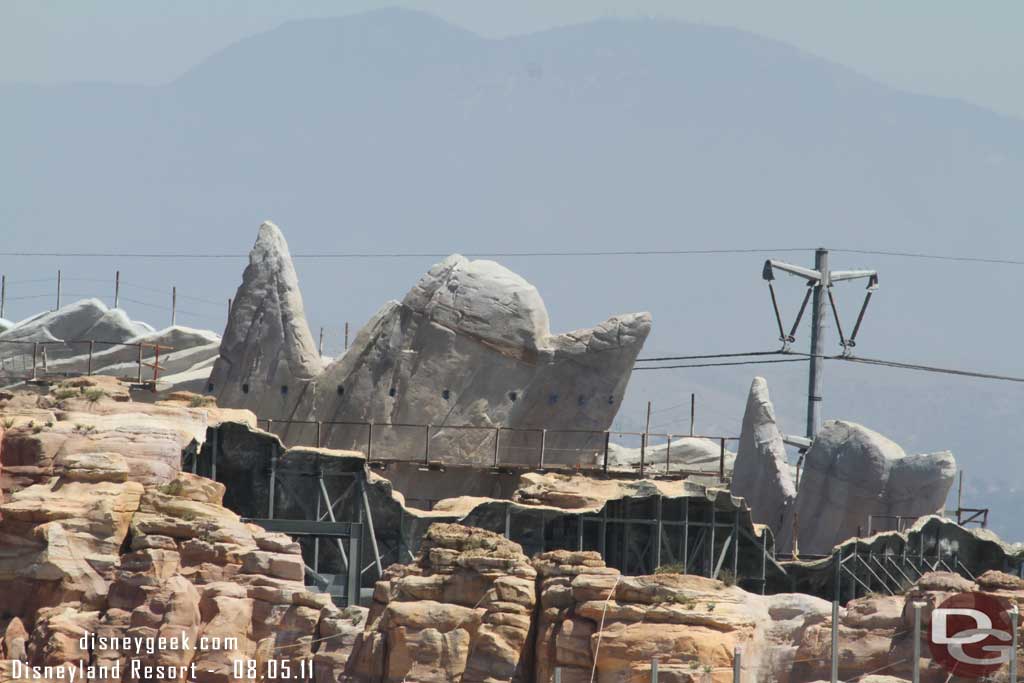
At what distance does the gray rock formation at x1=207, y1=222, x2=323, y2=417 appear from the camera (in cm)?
6406

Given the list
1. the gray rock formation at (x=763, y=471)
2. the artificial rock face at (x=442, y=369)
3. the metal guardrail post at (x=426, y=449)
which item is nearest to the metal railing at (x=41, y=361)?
the artificial rock face at (x=442, y=369)

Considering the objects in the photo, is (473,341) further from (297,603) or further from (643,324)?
(297,603)

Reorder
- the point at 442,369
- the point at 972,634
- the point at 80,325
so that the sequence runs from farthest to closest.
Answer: the point at 80,325 < the point at 442,369 < the point at 972,634

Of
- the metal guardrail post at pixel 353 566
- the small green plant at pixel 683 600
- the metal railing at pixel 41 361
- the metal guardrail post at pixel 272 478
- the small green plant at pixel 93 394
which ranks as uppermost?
the small green plant at pixel 93 394

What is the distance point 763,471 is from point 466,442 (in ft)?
30.9

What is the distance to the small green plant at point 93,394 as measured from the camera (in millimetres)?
53219

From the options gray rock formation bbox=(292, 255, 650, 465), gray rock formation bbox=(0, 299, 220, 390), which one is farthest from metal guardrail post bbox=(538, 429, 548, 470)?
gray rock formation bbox=(0, 299, 220, 390)

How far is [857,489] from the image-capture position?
6278 cm

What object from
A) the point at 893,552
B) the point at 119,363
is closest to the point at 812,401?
the point at 893,552

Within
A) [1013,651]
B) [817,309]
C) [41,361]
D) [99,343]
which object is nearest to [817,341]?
[817,309]

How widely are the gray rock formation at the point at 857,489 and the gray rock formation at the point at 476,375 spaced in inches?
254

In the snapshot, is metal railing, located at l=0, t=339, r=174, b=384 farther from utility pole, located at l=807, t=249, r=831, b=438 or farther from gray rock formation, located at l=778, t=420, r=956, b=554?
gray rock formation, located at l=778, t=420, r=956, b=554

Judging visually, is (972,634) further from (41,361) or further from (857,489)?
(41,361)

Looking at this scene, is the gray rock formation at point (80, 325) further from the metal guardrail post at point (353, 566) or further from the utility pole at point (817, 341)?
the metal guardrail post at point (353, 566)
